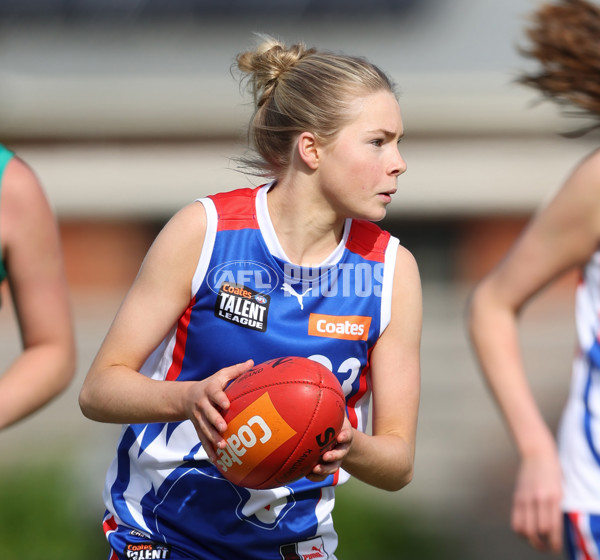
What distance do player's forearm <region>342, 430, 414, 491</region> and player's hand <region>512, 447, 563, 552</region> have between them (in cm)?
44

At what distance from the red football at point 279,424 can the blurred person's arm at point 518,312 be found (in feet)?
3.05

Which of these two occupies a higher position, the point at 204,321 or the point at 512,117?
the point at 204,321

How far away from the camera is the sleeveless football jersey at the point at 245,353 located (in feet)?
9.78

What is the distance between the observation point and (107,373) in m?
2.88

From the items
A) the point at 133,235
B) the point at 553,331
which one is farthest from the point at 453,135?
the point at 133,235

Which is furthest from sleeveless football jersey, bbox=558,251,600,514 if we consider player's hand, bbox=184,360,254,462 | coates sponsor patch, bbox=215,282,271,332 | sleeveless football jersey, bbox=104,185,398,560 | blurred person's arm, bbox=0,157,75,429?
blurred person's arm, bbox=0,157,75,429

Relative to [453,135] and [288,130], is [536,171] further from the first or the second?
[288,130]

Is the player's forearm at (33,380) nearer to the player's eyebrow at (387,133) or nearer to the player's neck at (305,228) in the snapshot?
the player's neck at (305,228)

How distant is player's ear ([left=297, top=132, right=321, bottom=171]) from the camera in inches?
121

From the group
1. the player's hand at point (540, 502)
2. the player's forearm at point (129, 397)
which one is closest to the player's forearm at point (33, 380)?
the player's forearm at point (129, 397)

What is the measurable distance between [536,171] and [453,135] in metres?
1.05

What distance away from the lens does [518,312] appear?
138 inches

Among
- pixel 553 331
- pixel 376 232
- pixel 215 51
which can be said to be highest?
pixel 376 232

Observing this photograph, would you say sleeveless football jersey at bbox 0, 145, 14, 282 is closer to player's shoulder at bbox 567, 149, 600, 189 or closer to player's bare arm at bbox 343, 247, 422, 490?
player's bare arm at bbox 343, 247, 422, 490
